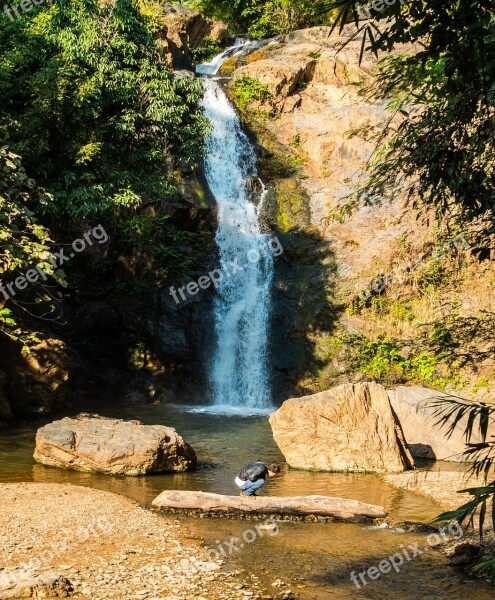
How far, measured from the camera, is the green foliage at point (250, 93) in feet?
103

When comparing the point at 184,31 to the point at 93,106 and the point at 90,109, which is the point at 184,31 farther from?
the point at 90,109

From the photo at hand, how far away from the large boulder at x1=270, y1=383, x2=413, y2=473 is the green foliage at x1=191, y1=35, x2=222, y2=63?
29.1 metres

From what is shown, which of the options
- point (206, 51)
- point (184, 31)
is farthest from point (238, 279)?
point (206, 51)

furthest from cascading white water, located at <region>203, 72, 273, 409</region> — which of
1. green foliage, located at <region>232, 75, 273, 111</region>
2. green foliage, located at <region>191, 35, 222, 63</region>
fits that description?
green foliage, located at <region>191, 35, 222, 63</region>

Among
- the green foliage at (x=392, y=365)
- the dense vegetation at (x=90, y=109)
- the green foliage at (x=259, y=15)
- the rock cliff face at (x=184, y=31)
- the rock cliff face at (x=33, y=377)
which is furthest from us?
the green foliage at (x=259, y=15)

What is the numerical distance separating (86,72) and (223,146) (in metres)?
11.8

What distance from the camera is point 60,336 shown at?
77.7ft

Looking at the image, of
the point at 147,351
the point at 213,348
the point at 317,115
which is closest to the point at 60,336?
the point at 147,351

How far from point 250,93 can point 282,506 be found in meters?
25.1

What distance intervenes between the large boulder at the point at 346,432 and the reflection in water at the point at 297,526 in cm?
37

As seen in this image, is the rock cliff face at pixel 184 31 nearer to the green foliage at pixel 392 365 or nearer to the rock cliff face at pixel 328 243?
the rock cliff face at pixel 328 243

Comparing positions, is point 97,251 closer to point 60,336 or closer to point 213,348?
point 60,336

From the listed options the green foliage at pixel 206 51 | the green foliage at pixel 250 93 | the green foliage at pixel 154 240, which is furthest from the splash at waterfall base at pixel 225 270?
the green foliage at pixel 206 51

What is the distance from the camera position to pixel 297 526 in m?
9.55
